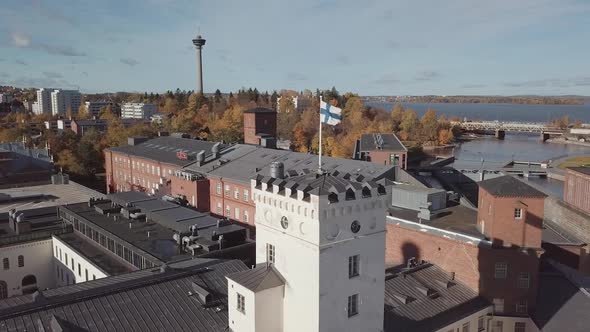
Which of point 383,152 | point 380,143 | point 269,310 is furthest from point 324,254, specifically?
point 380,143

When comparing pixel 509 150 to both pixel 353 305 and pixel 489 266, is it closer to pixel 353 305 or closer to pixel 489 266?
pixel 489 266

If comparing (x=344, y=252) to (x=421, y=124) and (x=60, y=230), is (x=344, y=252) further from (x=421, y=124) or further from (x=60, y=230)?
(x=421, y=124)

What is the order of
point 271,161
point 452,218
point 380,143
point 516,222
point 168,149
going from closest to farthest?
point 516,222 → point 452,218 → point 271,161 → point 168,149 → point 380,143

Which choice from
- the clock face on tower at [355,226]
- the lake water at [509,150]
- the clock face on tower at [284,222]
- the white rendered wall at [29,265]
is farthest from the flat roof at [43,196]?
the lake water at [509,150]

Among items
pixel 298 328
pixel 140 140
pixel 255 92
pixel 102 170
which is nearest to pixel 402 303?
pixel 298 328

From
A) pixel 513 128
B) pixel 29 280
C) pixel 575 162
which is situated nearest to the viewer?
pixel 29 280

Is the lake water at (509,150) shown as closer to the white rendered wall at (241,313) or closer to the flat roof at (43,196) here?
the flat roof at (43,196)

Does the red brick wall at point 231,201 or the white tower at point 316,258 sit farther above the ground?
the white tower at point 316,258

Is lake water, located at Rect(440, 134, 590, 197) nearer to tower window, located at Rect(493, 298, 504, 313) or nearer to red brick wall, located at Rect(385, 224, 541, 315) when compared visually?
red brick wall, located at Rect(385, 224, 541, 315)
